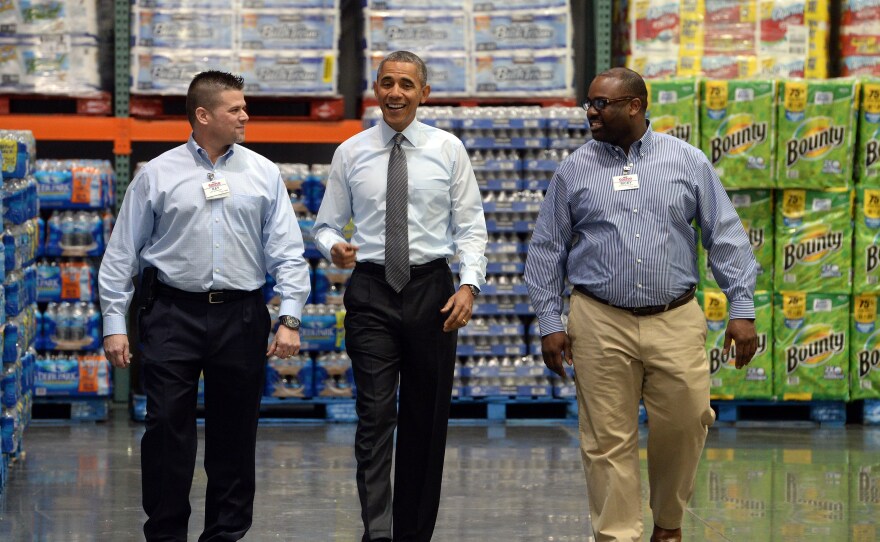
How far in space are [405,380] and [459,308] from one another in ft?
1.32

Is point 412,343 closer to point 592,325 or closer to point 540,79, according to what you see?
point 592,325

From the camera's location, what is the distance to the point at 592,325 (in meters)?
5.34

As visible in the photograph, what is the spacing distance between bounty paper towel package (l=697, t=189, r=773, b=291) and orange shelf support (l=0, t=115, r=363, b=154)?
2727 mm

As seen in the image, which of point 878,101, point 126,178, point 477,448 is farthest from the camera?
point 126,178

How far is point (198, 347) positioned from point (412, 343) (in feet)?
2.67

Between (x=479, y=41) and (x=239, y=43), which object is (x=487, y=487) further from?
(x=239, y=43)

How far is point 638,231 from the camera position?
17.4ft

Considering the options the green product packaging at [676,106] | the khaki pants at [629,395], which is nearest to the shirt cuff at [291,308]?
the khaki pants at [629,395]

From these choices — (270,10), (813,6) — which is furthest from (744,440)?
(270,10)

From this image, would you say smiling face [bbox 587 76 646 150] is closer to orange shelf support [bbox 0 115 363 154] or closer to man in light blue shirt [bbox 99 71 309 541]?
man in light blue shirt [bbox 99 71 309 541]

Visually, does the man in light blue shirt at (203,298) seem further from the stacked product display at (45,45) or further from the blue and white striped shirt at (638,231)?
the stacked product display at (45,45)

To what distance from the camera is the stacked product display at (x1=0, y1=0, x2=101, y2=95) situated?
10.1 metres

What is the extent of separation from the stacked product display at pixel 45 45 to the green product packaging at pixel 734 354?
15.5ft

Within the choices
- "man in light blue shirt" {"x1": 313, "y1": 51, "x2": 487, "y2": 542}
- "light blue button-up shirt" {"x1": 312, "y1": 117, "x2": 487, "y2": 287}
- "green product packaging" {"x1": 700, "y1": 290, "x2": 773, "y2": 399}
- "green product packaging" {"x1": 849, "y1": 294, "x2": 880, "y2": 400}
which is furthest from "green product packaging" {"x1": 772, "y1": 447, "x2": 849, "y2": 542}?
"light blue button-up shirt" {"x1": 312, "y1": 117, "x2": 487, "y2": 287}
